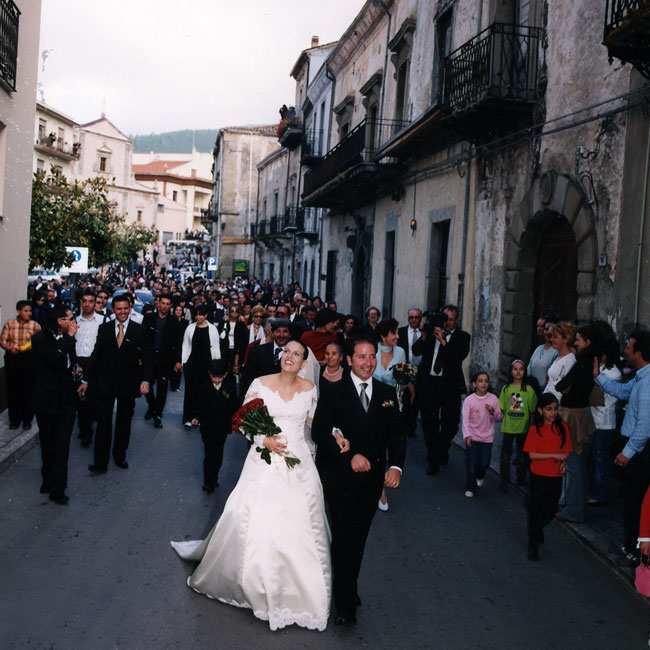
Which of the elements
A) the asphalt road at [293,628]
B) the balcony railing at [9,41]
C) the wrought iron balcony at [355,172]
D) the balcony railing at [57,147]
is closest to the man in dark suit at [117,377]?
the asphalt road at [293,628]

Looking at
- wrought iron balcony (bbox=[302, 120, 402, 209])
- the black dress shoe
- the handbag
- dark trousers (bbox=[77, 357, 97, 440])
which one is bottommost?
the black dress shoe

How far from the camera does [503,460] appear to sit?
25.9 ft

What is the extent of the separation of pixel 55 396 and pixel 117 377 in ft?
4.08

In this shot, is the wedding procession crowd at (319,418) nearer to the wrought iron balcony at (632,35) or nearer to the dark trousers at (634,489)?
the dark trousers at (634,489)

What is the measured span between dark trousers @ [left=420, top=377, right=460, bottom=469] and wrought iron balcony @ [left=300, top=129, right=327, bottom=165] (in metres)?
20.5

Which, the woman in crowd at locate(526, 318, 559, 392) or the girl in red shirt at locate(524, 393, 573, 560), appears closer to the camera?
the girl in red shirt at locate(524, 393, 573, 560)

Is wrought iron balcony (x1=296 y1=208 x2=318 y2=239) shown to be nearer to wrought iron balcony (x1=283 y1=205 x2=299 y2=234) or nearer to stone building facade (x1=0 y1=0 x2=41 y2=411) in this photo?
wrought iron balcony (x1=283 y1=205 x2=299 y2=234)

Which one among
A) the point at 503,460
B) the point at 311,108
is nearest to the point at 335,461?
the point at 503,460

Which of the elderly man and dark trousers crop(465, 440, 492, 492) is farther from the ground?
the elderly man

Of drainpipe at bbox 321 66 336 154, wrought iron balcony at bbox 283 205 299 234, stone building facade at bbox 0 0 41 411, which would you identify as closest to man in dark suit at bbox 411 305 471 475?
stone building facade at bbox 0 0 41 411

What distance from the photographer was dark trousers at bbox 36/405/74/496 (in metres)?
6.86

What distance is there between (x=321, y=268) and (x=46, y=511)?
23.2 m

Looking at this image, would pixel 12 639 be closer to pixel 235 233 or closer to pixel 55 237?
pixel 55 237

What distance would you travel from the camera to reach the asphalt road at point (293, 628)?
4.39 metres
